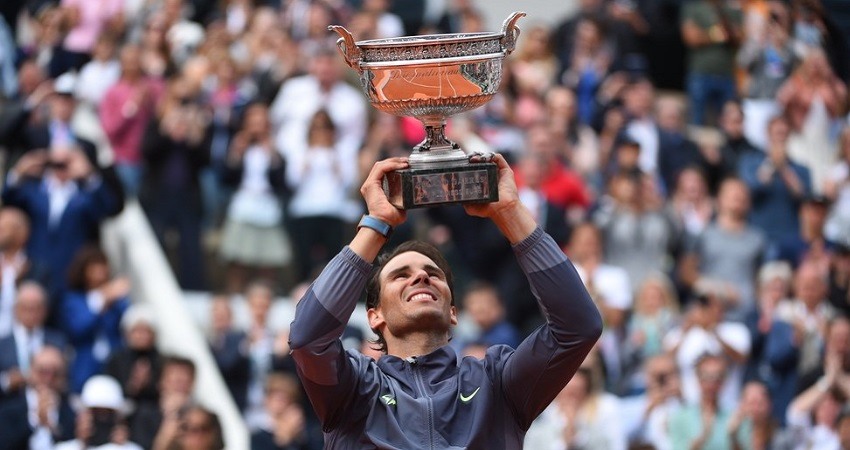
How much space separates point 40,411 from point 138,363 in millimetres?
693

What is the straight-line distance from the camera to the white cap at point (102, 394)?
10609mm

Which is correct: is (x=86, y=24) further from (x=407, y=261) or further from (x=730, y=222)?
(x=407, y=261)

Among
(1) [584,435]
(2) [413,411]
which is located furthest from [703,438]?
(2) [413,411]

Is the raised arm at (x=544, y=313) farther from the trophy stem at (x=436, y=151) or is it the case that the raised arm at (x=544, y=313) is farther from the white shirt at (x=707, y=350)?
the white shirt at (x=707, y=350)

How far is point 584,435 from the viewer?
10.7 metres

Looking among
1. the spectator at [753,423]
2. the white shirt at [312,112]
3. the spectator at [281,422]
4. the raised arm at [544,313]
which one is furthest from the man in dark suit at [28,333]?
the raised arm at [544,313]

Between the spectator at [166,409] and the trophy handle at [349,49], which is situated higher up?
the trophy handle at [349,49]

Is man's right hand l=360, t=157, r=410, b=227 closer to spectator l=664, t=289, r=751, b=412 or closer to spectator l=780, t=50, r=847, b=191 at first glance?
spectator l=664, t=289, r=751, b=412

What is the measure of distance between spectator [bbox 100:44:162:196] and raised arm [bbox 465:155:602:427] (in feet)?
25.1

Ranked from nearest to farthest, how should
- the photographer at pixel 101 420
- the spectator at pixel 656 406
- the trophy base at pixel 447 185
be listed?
the trophy base at pixel 447 185
the photographer at pixel 101 420
the spectator at pixel 656 406

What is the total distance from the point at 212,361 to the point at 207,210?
121 cm

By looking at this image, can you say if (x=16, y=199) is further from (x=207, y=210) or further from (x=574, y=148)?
(x=574, y=148)

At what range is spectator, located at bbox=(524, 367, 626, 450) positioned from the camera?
419 inches

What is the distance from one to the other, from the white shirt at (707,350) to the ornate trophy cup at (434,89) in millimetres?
5623
